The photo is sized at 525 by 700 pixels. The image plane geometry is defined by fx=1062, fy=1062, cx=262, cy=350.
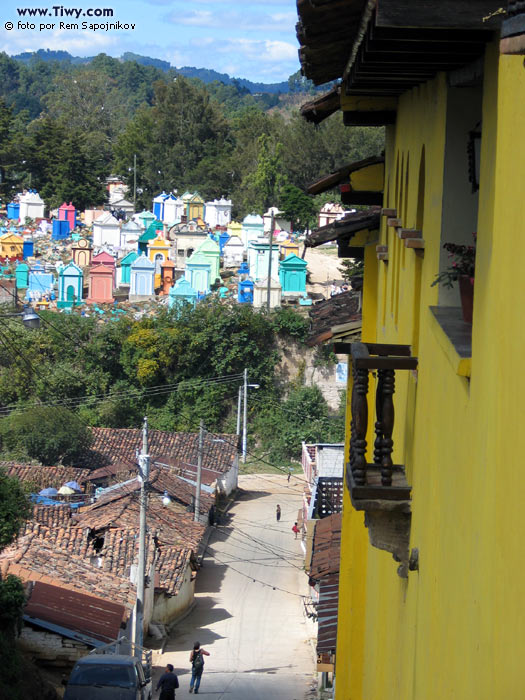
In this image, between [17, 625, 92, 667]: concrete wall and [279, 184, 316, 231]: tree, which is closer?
[17, 625, 92, 667]: concrete wall

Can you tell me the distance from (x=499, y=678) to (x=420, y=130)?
13.5 ft

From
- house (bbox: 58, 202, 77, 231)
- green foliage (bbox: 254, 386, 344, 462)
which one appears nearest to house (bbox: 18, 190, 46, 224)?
house (bbox: 58, 202, 77, 231)

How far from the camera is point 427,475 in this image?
16.8 feet

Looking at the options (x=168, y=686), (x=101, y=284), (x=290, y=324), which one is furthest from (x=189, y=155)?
(x=168, y=686)

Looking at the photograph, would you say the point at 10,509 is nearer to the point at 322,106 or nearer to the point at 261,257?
the point at 322,106

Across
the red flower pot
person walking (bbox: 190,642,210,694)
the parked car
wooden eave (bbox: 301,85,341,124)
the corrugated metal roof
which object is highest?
wooden eave (bbox: 301,85,341,124)

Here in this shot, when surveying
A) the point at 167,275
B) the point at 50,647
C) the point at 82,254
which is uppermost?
A: the point at 82,254

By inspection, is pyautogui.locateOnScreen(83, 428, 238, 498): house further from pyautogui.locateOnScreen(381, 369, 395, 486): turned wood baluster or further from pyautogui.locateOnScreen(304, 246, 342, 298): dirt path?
pyautogui.locateOnScreen(381, 369, 395, 486): turned wood baluster

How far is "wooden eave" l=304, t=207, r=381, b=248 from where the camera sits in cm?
977

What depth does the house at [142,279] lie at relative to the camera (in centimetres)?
4338

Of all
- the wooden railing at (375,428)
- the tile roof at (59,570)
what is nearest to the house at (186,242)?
the tile roof at (59,570)

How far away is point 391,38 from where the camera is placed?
4559 millimetres

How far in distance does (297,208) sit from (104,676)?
43941 mm

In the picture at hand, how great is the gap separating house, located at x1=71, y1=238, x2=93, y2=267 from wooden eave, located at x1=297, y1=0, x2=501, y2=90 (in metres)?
41.7
